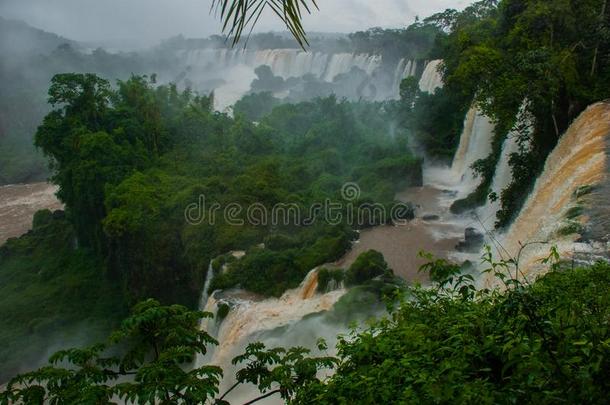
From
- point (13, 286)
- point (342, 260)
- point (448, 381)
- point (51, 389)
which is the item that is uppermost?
point (448, 381)

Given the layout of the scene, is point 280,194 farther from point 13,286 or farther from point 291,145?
point 13,286

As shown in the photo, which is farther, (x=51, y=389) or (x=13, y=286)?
(x=13, y=286)

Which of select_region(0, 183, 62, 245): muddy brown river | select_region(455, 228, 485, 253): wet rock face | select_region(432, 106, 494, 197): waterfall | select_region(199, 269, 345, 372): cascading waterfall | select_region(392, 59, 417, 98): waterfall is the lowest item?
select_region(0, 183, 62, 245): muddy brown river

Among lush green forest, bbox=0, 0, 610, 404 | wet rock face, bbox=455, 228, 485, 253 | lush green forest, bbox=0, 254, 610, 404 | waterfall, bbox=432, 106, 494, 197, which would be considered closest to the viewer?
lush green forest, bbox=0, 254, 610, 404

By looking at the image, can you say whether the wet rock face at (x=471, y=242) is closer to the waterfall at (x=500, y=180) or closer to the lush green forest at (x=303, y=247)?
the lush green forest at (x=303, y=247)

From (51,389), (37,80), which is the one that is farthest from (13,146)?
(51,389)

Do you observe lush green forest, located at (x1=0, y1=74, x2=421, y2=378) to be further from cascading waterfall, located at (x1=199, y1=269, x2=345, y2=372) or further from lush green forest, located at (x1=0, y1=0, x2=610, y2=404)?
cascading waterfall, located at (x1=199, y1=269, x2=345, y2=372)

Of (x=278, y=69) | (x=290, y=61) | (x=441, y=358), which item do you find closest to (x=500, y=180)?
(x=441, y=358)

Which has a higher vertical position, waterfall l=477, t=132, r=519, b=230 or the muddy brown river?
waterfall l=477, t=132, r=519, b=230

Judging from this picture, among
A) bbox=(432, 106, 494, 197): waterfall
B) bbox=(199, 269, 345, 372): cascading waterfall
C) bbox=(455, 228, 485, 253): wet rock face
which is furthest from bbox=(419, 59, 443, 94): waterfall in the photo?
bbox=(199, 269, 345, 372): cascading waterfall
